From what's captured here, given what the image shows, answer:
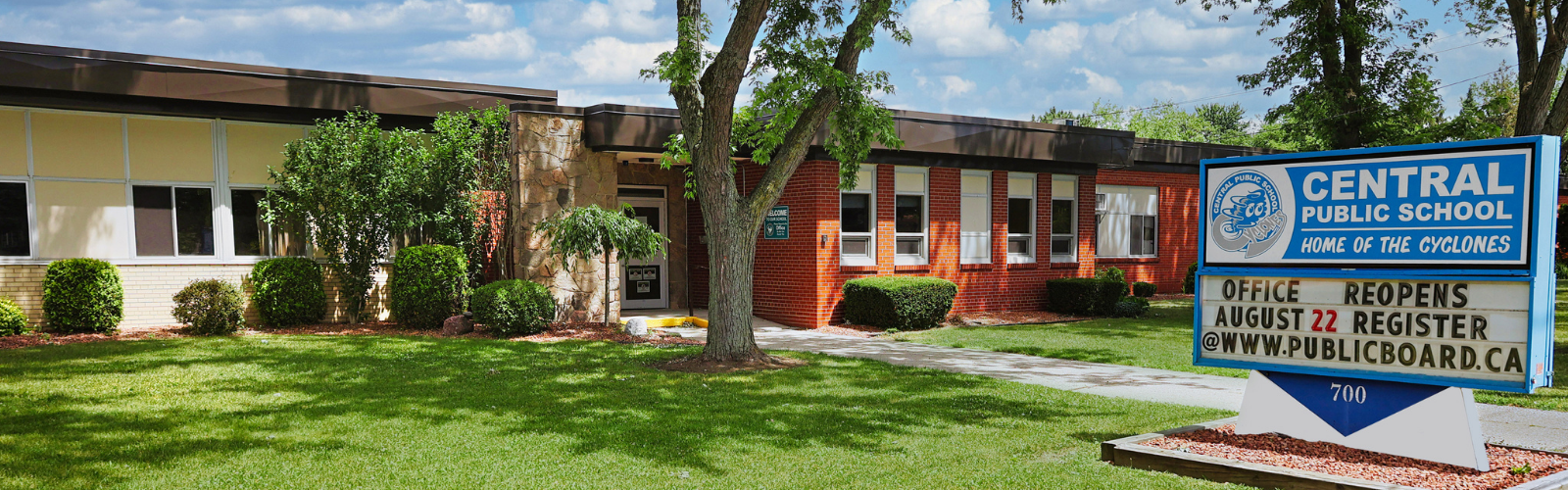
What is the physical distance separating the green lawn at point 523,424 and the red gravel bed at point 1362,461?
0.64 meters

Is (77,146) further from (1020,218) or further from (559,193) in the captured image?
(1020,218)

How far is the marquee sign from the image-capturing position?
18.1ft

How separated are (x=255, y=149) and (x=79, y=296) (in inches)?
120

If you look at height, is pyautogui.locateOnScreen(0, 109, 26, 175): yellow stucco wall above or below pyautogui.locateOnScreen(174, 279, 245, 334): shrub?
above

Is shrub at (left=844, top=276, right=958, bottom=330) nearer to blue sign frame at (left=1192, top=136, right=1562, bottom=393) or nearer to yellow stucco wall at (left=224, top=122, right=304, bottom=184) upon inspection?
blue sign frame at (left=1192, top=136, right=1562, bottom=393)

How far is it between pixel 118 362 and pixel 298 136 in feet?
17.9

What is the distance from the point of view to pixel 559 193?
14.4 meters

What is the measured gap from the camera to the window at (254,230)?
14.0 m

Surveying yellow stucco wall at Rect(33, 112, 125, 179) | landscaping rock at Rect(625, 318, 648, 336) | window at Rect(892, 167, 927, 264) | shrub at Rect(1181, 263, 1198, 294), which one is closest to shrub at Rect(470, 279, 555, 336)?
landscaping rock at Rect(625, 318, 648, 336)

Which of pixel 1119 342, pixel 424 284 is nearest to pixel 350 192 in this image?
pixel 424 284

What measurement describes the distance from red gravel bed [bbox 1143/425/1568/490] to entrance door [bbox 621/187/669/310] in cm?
1231

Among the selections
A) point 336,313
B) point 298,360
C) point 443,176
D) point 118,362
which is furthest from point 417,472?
point 336,313

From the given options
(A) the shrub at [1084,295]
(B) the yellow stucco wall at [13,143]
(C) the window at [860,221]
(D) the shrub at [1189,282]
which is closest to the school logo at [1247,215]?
(C) the window at [860,221]

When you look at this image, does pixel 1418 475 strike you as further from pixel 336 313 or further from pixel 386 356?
pixel 336 313
